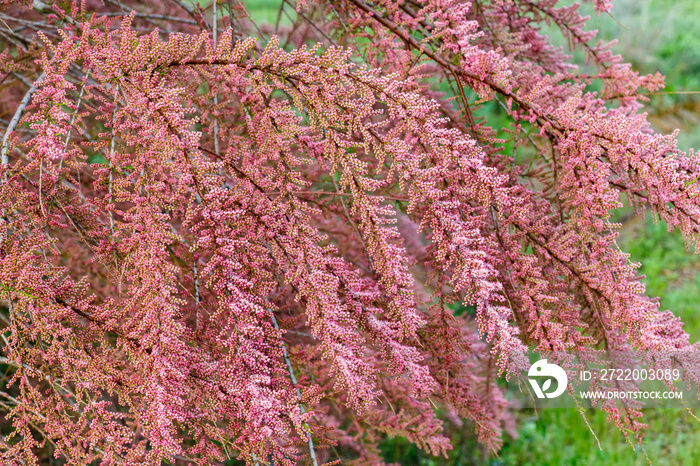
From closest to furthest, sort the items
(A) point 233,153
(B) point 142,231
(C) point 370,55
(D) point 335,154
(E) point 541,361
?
(B) point 142,231, (D) point 335,154, (A) point 233,153, (E) point 541,361, (C) point 370,55

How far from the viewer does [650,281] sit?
21.0 feet

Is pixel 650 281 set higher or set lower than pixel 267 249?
higher

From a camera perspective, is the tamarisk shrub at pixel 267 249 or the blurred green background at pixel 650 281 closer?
the tamarisk shrub at pixel 267 249

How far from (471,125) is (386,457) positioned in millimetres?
3864

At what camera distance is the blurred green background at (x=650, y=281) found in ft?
15.4

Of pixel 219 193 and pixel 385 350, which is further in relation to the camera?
pixel 385 350

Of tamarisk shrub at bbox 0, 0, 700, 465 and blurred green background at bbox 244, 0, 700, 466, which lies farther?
blurred green background at bbox 244, 0, 700, 466

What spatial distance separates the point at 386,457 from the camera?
461cm

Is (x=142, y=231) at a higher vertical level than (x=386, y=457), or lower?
higher

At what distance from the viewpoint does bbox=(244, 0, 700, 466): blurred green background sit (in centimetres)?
470

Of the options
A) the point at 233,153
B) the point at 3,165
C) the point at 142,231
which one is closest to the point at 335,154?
the point at 233,153

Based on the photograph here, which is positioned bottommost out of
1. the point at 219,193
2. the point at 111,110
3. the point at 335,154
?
the point at 219,193

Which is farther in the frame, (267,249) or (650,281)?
(650,281)

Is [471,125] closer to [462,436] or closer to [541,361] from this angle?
[541,361]
